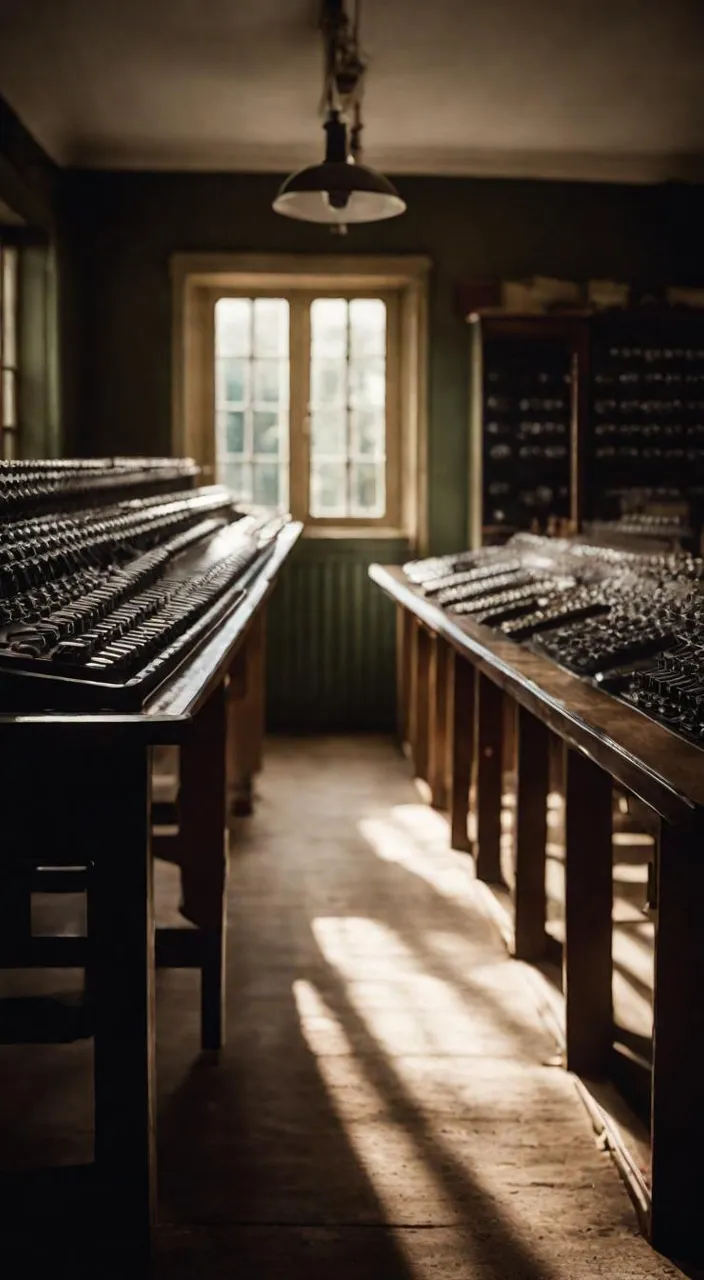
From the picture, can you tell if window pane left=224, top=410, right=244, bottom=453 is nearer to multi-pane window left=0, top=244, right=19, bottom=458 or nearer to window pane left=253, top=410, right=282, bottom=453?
window pane left=253, top=410, right=282, bottom=453

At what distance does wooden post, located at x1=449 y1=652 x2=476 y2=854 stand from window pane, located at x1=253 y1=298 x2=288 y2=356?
3358 millimetres

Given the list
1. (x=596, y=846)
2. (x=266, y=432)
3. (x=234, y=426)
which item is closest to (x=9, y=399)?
(x=234, y=426)

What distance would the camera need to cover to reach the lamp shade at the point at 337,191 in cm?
396

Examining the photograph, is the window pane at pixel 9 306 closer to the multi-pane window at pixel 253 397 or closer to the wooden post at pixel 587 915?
the multi-pane window at pixel 253 397

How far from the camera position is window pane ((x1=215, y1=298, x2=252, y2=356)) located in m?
7.09

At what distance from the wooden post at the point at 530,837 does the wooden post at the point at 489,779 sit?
65cm

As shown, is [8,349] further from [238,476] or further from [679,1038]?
[679,1038]

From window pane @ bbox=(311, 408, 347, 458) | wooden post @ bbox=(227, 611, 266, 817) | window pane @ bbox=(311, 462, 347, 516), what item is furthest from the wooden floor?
window pane @ bbox=(311, 408, 347, 458)

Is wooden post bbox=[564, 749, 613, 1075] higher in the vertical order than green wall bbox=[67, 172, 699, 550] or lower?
lower

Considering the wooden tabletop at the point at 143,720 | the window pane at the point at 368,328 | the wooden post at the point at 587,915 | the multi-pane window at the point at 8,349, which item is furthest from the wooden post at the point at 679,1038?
the window pane at the point at 368,328

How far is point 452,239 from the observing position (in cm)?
686

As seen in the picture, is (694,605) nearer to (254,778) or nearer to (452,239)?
(254,778)

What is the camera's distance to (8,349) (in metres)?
6.13

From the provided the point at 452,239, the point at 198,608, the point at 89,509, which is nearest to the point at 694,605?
the point at 198,608
